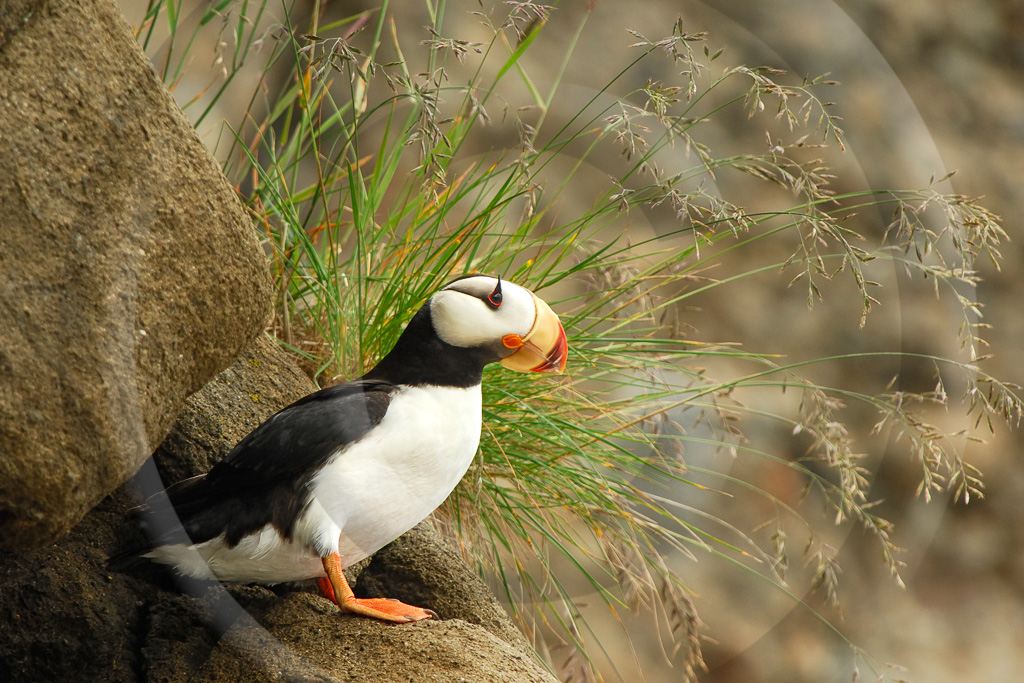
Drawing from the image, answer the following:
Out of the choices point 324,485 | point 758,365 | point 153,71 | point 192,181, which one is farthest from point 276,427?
point 758,365

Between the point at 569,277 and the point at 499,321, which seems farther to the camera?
the point at 569,277

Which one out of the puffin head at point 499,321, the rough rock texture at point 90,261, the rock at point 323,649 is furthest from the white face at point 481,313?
the rock at point 323,649

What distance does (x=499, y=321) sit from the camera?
3.33ft

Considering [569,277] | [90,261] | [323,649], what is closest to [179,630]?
[323,649]

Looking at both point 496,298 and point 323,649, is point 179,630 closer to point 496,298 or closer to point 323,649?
point 323,649

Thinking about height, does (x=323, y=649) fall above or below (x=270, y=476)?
below

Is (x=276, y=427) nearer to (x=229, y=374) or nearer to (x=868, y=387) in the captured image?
(x=229, y=374)

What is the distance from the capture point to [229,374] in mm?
1326

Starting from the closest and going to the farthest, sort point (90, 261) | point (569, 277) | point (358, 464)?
point (90, 261) < point (358, 464) < point (569, 277)

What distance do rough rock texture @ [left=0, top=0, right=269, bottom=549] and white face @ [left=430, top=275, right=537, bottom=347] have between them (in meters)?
0.26

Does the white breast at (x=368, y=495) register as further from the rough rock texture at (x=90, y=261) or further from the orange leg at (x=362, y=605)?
the rough rock texture at (x=90, y=261)

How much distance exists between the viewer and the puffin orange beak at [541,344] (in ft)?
3.34

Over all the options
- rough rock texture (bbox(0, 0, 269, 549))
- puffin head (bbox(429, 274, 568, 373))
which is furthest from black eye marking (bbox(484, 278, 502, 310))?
rough rock texture (bbox(0, 0, 269, 549))

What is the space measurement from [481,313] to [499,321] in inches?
1.0
